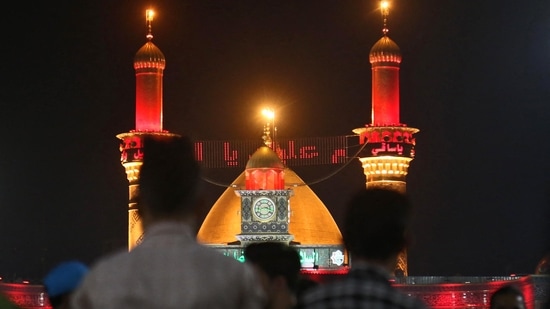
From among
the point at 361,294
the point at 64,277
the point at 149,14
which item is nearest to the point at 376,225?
the point at 361,294

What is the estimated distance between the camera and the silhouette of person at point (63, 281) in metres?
6.67

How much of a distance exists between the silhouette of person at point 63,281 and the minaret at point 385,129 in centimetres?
3498

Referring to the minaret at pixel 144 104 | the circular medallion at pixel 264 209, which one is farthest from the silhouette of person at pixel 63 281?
the minaret at pixel 144 104

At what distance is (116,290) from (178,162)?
51 centimetres

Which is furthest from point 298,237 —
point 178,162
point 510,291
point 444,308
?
point 178,162

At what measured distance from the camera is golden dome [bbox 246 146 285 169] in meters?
41.9

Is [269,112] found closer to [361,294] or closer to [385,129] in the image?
[385,129]

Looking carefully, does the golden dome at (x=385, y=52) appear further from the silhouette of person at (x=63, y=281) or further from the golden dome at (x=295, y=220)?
the silhouette of person at (x=63, y=281)

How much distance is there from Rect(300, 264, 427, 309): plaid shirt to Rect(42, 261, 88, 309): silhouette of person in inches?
52.3

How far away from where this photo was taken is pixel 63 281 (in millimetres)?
6703

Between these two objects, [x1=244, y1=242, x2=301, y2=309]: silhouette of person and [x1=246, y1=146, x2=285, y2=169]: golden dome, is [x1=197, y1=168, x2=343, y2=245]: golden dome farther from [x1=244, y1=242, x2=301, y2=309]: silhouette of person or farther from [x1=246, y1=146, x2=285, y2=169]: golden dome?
[x1=244, y1=242, x2=301, y2=309]: silhouette of person

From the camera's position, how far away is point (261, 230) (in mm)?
41406

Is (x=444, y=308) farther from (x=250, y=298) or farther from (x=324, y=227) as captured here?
(x=250, y=298)

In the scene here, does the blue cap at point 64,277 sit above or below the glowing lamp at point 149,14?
below
